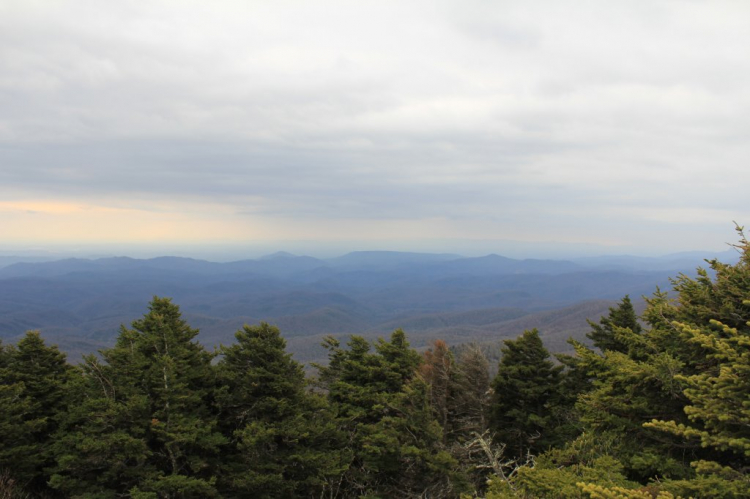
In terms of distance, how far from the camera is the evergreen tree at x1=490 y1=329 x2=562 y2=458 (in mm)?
23766

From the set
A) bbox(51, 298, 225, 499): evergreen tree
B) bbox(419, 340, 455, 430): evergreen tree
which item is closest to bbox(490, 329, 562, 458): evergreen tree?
bbox(419, 340, 455, 430): evergreen tree

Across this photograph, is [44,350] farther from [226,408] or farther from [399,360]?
[399,360]

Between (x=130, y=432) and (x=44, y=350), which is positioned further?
(x=44, y=350)

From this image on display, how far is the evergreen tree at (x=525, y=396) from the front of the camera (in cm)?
2377

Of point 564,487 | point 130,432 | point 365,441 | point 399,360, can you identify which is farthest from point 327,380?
point 564,487

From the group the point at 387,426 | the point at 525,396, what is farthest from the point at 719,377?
the point at 525,396

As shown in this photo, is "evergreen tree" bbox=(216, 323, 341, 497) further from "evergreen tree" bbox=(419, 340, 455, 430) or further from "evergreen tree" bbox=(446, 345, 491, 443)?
"evergreen tree" bbox=(446, 345, 491, 443)

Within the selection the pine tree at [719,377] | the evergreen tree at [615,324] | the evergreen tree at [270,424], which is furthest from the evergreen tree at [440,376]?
the pine tree at [719,377]

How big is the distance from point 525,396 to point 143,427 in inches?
818

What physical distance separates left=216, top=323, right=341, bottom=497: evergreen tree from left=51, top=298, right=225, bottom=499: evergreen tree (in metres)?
1.08

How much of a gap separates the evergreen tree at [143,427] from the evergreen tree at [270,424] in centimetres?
108

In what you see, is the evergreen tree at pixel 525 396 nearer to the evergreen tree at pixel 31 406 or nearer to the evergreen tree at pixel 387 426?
the evergreen tree at pixel 387 426

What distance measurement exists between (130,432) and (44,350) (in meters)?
9.38

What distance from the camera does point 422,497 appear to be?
648 inches
